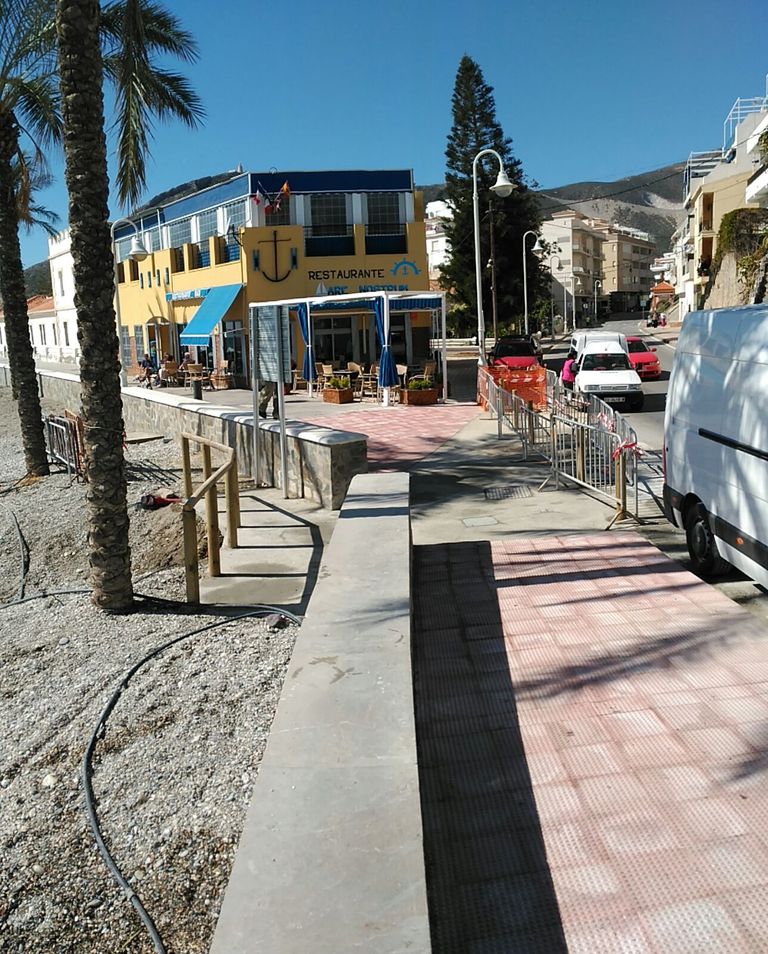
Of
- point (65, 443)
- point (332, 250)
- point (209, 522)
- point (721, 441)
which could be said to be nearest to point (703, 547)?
point (721, 441)

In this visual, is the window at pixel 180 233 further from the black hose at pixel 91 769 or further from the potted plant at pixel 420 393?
the black hose at pixel 91 769

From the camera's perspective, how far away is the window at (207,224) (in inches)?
1421

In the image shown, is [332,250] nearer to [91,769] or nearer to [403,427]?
[403,427]

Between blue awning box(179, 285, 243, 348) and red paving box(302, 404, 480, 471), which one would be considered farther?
blue awning box(179, 285, 243, 348)

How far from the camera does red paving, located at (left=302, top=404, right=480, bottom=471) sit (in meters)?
14.5

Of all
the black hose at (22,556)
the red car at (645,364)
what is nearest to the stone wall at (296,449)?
the black hose at (22,556)

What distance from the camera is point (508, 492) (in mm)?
11234

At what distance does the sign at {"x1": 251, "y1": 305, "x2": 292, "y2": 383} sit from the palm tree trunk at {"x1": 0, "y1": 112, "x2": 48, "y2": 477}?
20.1 feet

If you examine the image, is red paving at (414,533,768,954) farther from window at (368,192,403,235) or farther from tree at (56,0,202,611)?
window at (368,192,403,235)

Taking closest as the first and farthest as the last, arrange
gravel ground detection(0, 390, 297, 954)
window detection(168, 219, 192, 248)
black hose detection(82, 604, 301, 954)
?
black hose detection(82, 604, 301, 954) → gravel ground detection(0, 390, 297, 954) → window detection(168, 219, 192, 248)

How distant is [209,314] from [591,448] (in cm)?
2480

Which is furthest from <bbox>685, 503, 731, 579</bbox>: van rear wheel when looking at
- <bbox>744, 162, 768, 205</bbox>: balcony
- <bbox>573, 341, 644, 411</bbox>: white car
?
<bbox>744, 162, 768, 205</bbox>: balcony

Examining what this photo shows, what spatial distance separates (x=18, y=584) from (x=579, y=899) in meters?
9.18

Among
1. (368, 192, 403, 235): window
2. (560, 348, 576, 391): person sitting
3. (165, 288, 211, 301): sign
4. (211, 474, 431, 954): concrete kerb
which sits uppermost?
(368, 192, 403, 235): window
